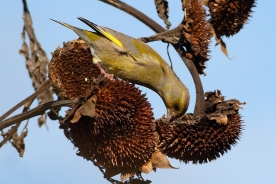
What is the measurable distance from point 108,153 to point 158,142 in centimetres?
55

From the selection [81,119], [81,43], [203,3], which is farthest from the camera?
[203,3]

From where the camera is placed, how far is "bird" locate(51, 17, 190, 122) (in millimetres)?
5230

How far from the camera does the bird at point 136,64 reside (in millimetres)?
→ 5230

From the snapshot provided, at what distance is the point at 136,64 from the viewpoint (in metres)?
5.38

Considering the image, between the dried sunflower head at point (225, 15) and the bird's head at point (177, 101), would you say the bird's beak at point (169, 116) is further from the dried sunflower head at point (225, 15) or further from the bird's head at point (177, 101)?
the dried sunflower head at point (225, 15)

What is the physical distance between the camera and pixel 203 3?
18.6ft

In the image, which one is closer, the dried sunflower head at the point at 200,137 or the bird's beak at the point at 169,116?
the dried sunflower head at the point at 200,137

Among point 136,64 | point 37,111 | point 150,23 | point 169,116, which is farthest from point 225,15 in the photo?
point 37,111

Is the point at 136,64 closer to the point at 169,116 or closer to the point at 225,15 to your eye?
the point at 169,116

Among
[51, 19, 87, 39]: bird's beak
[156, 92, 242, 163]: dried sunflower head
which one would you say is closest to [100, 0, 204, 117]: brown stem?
[51, 19, 87, 39]: bird's beak

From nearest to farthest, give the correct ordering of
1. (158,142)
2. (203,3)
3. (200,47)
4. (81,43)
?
(158,142), (81,43), (200,47), (203,3)

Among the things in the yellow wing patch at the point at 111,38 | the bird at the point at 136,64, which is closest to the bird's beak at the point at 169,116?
the bird at the point at 136,64

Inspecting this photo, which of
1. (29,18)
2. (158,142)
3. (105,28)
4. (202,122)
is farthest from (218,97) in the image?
(29,18)

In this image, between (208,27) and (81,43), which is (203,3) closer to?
(208,27)
